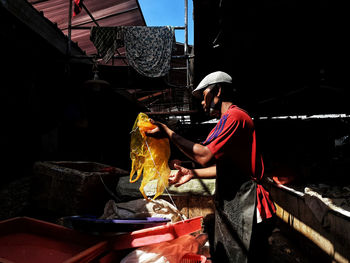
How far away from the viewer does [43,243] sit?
1770 mm

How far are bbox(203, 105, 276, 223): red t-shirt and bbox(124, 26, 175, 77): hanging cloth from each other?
500 centimetres

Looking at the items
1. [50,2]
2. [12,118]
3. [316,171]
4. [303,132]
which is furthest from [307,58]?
[50,2]

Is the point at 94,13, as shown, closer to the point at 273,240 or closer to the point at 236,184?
the point at 236,184

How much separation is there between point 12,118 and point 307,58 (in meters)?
6.50

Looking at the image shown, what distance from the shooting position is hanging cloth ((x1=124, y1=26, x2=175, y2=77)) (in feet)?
20.5

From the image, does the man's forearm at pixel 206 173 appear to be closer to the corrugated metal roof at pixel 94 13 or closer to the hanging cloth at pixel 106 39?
the hanging cloth at pixel 106 39

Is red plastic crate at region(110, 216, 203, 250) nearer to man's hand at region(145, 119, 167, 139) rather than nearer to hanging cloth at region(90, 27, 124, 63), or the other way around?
man's hand at region(145, 119, 167, 139)

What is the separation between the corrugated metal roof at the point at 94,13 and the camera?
7883 mm

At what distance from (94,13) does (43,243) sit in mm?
9568

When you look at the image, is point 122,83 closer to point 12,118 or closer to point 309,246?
point 12,118

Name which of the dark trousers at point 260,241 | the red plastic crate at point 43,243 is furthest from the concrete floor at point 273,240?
the dark trousers at point 260,241

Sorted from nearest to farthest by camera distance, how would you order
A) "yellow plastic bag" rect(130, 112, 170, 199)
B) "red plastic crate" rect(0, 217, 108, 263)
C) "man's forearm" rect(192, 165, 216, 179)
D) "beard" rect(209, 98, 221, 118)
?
"red plastic crate" rect(0, 217, 108, 263)
"beard" rect(209, 98, 221, 118)
"yellow plastic bag" rect(130, 112, 170, 199)
"man's forearm" rect(192, 165, 216, 179)

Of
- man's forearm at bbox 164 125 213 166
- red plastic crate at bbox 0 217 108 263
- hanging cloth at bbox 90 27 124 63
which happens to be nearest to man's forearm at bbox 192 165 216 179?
man's forearm at bbox 164 125 213 166

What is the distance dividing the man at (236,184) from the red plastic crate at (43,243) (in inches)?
42.7
